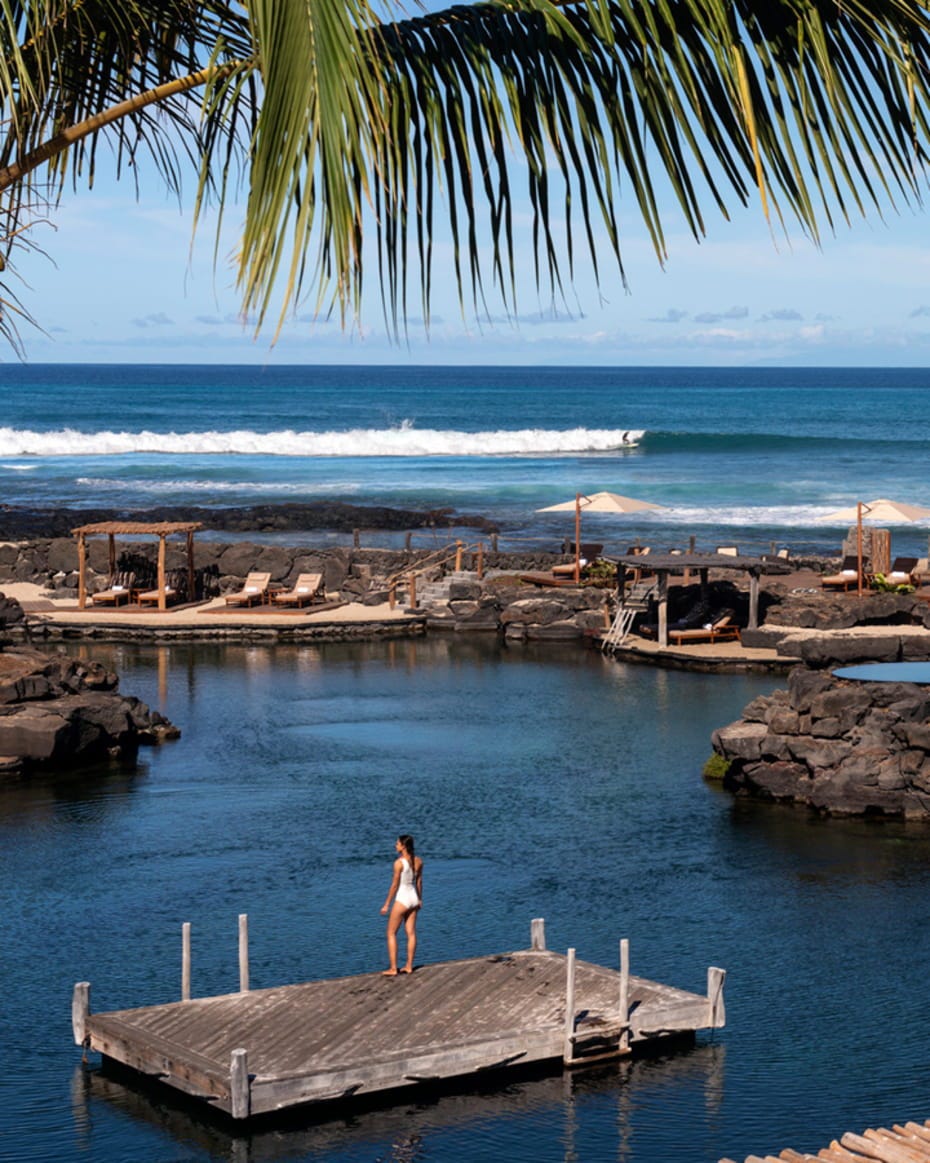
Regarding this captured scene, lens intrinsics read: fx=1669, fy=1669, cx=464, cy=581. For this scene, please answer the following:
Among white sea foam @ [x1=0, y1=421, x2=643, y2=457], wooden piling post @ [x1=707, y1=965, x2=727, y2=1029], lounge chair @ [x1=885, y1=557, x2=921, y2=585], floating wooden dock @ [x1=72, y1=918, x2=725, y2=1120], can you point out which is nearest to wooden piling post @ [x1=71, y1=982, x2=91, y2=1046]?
floating wooden dock @ [x1=72, y1=918, x2=725, y2=1120]

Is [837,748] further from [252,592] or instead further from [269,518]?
[269,518]

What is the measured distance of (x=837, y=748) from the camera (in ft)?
96.4

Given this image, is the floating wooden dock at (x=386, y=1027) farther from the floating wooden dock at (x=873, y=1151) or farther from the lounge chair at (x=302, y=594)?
the lounge chair at (x=302, y=594)

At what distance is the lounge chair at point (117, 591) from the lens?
5088cm

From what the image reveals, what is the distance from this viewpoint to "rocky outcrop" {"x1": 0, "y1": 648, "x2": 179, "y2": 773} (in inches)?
1258

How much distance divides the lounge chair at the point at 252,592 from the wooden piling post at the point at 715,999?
113 ft

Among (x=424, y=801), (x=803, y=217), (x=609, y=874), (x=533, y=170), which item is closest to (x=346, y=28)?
(x=533, y=170)

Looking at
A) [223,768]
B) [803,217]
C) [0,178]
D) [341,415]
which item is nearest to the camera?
[803,217]

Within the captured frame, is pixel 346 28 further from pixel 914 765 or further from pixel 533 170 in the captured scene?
pixel 914 765

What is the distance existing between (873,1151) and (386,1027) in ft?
27.6

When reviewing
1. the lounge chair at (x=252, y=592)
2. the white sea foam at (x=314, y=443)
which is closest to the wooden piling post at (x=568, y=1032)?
the lounge chair at (x=252, y=592)

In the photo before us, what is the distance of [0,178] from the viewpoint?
3.74 meters

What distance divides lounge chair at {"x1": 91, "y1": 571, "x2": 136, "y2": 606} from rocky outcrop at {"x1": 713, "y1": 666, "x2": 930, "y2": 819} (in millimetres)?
25565

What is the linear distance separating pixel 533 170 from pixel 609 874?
73.4 feet
